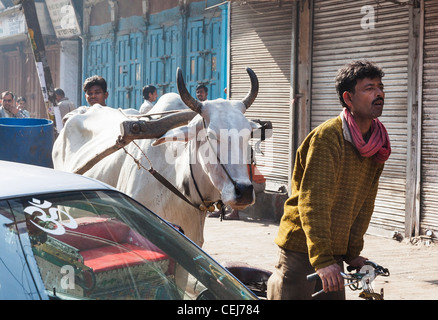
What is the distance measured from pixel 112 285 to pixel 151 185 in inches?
88.0

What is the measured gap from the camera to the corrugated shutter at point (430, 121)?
8078 millimetres

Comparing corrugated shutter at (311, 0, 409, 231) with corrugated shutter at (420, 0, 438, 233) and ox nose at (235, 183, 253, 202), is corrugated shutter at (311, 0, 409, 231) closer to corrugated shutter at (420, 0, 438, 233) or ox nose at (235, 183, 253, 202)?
corrugated shutter at (420, 0, 438, 233)

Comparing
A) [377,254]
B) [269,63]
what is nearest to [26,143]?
[377,254]

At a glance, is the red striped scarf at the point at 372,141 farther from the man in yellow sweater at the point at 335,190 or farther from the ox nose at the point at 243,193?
the ox nose at the point at 243,193

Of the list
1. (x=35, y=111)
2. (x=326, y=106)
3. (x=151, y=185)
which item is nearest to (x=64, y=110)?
(x=326, y=106)

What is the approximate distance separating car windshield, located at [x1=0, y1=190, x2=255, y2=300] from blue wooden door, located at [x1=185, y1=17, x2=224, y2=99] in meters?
9.88

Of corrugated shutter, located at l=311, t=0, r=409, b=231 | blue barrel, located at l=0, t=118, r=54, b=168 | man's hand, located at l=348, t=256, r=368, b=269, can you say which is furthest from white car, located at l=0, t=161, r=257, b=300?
corrugated shutter, located at l=311, t=0, r=409, b=231

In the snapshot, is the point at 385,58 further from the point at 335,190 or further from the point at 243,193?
the point at 335,190

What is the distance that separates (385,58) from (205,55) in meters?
5.22

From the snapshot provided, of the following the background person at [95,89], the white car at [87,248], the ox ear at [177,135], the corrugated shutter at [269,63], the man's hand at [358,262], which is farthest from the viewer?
the corrugated shutter at [269,63]

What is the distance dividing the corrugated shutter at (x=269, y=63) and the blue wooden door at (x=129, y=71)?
4.82m

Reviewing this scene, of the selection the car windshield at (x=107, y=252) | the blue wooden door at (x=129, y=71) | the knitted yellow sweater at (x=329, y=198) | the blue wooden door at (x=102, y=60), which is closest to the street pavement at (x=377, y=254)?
the knitted yellow sweater at (x=329, y=198)

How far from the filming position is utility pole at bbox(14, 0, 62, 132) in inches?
453
